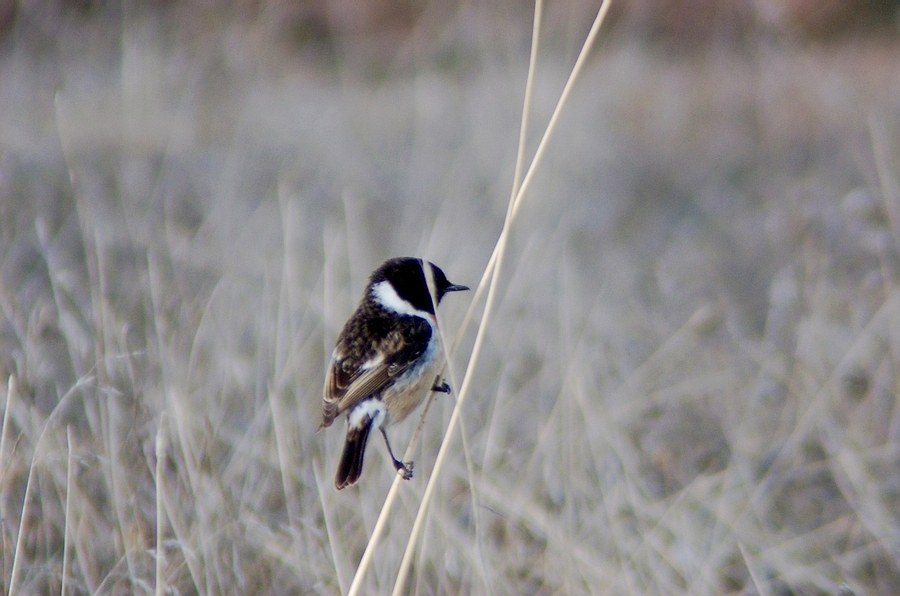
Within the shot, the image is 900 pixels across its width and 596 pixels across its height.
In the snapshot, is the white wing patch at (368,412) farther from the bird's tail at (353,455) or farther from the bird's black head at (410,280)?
the bird's black head at (410,280)

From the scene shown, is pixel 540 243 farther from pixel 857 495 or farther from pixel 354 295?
pixel 857 495

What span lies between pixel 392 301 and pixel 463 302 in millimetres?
1089

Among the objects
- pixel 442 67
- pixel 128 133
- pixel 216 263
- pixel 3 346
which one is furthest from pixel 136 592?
pixel 442 67

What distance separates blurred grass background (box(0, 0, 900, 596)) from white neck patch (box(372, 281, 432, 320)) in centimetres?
28

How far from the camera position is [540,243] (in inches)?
207

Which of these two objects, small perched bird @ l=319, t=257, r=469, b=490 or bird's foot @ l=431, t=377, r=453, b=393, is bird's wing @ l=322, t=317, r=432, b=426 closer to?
small perched bird @ l=319, t=257, r=469, b=490

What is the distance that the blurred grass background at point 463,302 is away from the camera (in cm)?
285

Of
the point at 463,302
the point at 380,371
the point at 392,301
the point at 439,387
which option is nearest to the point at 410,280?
the point at 392,301

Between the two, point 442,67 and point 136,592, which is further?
point 442,67

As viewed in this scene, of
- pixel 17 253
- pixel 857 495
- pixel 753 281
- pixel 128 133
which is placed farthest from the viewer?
pixel 128 133

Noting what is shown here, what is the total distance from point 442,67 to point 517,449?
29.7 ft

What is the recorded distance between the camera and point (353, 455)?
6.83ft

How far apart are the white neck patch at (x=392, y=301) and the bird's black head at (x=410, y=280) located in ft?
0.04

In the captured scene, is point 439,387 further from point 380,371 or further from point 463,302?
point 463,302
